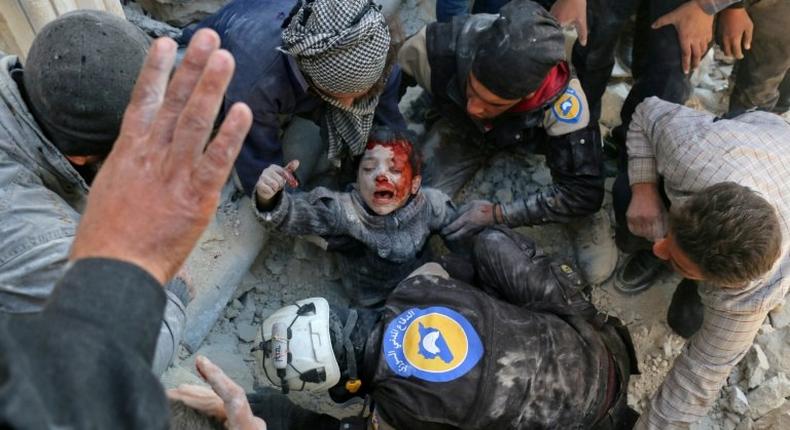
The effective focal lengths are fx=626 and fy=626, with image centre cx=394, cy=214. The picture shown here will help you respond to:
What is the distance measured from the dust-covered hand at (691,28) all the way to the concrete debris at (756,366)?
1403 millimetres

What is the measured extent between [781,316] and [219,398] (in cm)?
276

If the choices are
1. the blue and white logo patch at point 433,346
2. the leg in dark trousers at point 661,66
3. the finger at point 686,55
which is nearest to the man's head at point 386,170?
the blue and white logo patch at point 433,346

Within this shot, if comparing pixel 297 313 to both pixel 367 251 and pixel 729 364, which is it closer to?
pixel 367 251

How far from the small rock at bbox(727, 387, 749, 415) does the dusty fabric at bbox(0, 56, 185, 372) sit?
8.54ft

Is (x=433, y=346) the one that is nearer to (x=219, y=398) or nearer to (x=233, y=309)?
(x=219, y=398)

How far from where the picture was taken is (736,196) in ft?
6.78

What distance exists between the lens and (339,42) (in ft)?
7.35

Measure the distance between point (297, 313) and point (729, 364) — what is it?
162cm

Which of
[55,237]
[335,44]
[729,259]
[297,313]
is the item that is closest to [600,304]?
[729,259]

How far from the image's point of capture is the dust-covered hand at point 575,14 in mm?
3018

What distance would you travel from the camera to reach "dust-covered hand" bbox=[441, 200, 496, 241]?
3.06 meters

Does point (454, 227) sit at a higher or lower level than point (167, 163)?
lower

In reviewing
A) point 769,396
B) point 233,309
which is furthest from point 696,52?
point 233,309

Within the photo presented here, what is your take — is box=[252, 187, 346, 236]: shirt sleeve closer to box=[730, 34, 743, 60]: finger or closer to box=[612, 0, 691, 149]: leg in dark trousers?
box=[612, 0, 691, 149]: leg in dark trousers
